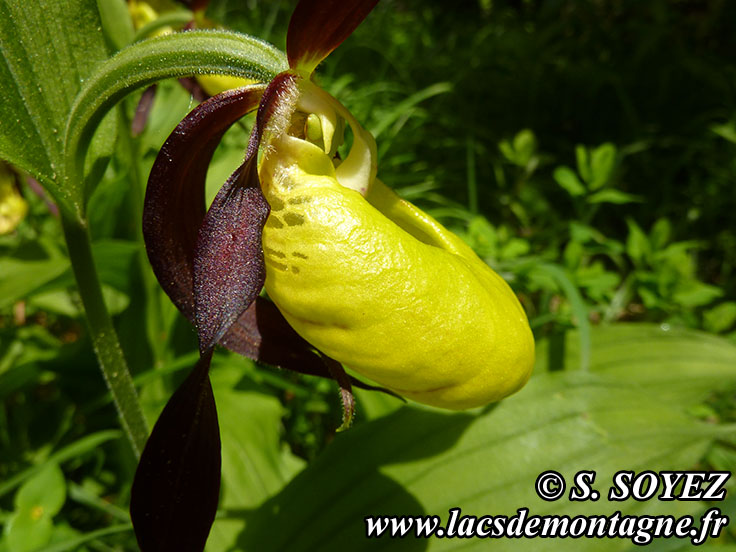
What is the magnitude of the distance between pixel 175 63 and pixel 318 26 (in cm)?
15

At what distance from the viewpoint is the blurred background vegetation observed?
119 centimetres

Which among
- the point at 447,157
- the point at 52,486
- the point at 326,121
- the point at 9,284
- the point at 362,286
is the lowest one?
the point at 447,157

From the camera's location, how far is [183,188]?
0.68 meters

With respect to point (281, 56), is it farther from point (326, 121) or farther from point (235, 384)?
point (235, 384)

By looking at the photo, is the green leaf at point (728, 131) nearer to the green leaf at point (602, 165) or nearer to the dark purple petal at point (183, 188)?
the green leaf at point (602, 165)

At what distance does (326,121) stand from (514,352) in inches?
13.1

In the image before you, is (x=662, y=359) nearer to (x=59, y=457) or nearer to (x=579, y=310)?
(x=579, y=310)

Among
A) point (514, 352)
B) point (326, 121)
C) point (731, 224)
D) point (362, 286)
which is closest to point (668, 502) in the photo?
point (514, 352)

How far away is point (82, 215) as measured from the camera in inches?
27.1

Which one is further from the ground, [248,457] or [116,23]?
[116,23]

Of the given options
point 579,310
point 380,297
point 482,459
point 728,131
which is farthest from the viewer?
point 728,131

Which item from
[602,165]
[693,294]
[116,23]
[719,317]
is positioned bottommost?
Answer: [719,317]

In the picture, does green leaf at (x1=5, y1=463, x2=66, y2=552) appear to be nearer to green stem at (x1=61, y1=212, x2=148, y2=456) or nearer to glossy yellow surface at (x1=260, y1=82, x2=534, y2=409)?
green stem at (x1=61, y1=212, x2=148, y2=456)

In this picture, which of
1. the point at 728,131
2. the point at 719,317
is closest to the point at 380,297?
the point at 719,317
